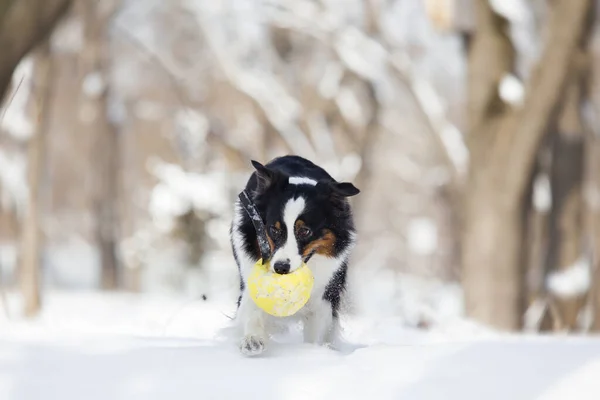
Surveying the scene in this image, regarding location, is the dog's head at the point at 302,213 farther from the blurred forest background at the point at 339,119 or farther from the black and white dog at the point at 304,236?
Result: the blurred forest background at the point at 339,119

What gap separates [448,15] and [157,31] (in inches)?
487

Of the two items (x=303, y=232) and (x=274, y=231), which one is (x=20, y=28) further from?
(x=303, y=232)

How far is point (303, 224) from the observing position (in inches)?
166

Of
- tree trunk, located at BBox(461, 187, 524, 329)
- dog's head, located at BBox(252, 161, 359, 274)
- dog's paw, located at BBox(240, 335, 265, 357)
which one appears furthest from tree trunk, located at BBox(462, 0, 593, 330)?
dog's paw, located at BBox(240, 335, 265, 357)

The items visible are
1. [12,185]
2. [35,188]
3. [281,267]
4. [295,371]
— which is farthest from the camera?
[12,185]

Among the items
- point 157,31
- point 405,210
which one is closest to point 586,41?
point 157,31

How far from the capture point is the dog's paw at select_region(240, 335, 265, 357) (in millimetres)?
3572

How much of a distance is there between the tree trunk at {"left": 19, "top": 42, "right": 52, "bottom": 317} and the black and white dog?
32.7 ft

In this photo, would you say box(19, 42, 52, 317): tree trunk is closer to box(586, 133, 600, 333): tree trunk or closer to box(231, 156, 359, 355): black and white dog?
box(586, 133, 600, 333): tree trunk

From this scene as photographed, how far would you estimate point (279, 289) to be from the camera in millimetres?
3953

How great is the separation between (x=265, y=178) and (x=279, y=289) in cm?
65

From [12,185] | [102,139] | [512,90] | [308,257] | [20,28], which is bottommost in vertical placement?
[12,185]

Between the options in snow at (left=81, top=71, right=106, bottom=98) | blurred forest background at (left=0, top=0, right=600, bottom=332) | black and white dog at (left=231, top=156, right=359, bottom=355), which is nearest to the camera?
black and white dog at (left=231, top=156, right=359, bottom=355)

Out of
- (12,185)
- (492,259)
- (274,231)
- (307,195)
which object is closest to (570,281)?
(492,259)
